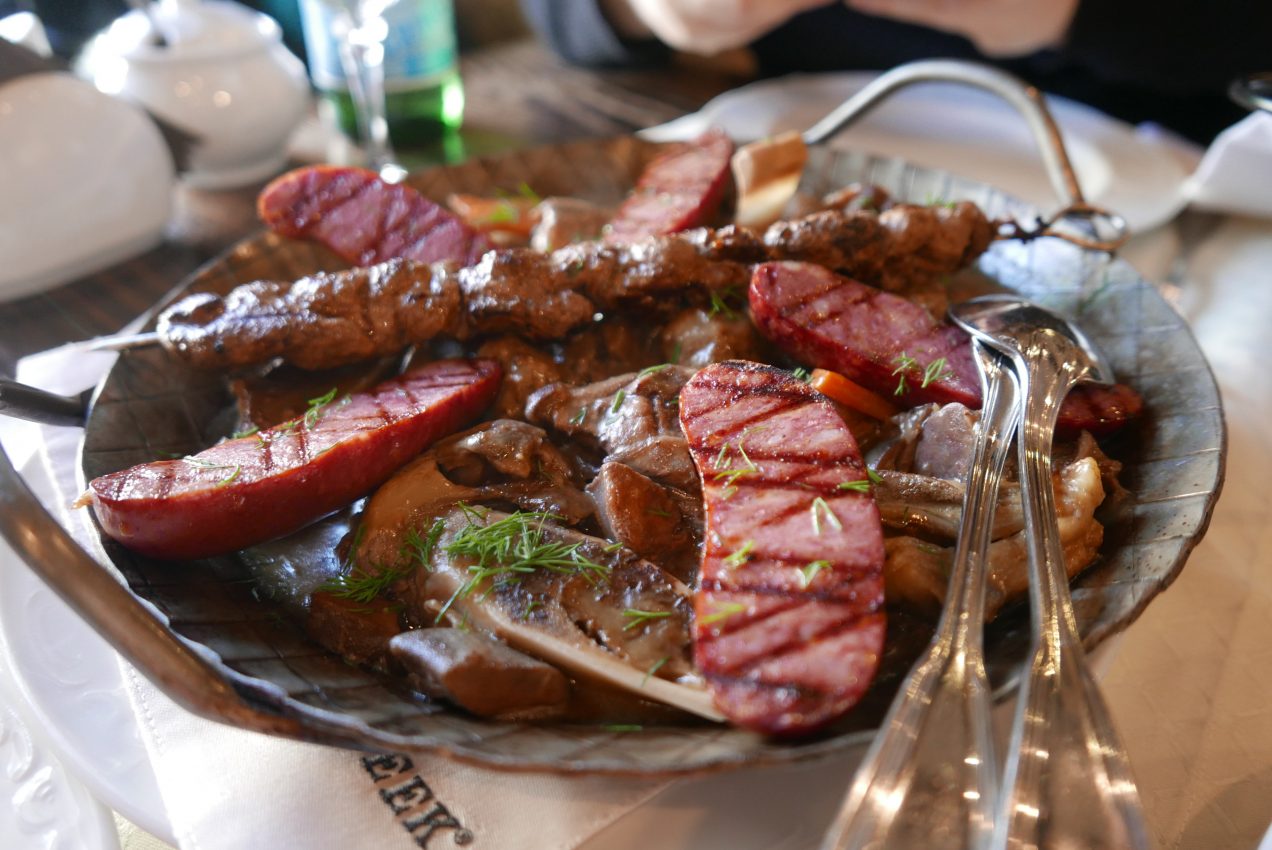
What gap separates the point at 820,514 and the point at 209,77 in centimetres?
365

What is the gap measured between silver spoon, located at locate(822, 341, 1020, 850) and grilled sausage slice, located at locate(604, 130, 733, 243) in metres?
1.70

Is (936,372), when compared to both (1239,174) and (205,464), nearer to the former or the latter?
(205,464)

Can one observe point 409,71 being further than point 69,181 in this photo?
Yes

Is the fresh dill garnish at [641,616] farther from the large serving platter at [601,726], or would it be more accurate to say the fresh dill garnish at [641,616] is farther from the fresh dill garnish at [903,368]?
the fresh dill garnish at [903,368]

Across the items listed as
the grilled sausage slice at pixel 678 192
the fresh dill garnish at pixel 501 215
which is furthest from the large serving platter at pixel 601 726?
the grilled sausage slice at pixel 678 192

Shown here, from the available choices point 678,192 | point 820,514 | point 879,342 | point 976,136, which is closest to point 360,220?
point 678,192

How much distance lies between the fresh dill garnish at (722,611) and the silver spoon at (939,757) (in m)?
0.31

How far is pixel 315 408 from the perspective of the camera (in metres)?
2.29

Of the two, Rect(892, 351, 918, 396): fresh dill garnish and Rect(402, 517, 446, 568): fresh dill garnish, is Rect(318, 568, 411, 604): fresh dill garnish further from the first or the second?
Rect(892, 351, 918, 396): fresh dill garnish

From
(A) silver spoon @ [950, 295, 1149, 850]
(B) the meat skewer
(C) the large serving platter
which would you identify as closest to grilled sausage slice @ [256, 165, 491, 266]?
(C) the large serving platter

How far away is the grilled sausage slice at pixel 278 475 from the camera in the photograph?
188 cm

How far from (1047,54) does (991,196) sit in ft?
8.52

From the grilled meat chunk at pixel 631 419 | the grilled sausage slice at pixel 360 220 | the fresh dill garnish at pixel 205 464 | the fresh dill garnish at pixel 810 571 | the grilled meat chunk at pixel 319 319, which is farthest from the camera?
the grilled sausage slice at pixel 360 220

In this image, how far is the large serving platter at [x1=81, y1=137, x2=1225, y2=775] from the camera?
1524 millimetres
